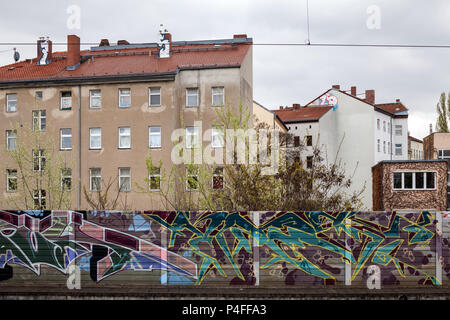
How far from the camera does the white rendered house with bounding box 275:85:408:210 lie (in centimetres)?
6072

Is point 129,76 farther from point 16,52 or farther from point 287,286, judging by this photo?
point 287,286

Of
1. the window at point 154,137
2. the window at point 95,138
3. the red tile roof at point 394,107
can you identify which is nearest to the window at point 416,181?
the window at point 154,137

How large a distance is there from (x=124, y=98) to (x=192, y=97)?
456cm

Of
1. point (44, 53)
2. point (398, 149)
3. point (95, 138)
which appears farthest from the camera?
point (398, 149)

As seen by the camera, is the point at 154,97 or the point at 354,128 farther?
the point at 354,128

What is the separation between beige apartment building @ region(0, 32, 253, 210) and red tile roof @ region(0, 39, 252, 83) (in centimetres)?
9

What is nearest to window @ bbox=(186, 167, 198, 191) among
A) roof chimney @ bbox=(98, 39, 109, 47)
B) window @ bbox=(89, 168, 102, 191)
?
window @ bbox=(89, 168, 102, 191)

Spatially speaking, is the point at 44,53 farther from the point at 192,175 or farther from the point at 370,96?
the point at 370,96

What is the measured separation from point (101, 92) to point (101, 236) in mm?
26060

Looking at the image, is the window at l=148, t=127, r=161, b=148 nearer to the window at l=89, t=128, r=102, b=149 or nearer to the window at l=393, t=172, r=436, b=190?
the window at l=89, t=128, r=102, b=149

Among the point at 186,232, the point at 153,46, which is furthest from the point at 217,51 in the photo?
the point at 186,232

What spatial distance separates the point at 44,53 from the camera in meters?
40.9

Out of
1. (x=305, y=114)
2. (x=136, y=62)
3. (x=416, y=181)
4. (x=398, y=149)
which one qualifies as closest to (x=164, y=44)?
(x=136, y=62)

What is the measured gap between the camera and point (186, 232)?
453 inches
